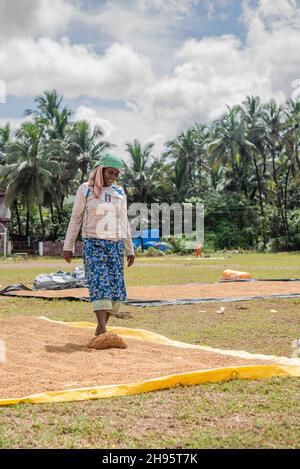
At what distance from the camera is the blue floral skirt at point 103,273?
224 inches

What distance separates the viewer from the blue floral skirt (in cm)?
569

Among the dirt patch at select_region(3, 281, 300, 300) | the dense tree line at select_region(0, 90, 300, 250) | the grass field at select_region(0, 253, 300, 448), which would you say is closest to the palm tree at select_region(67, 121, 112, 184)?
the dense tree line at select_region(0, 90, 300, 250)

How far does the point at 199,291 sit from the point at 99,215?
593 cm

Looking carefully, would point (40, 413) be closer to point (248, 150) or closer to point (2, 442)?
point (2, 442)

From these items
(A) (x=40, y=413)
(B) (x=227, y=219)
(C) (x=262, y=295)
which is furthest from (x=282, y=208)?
(A) (x=40, y=413)

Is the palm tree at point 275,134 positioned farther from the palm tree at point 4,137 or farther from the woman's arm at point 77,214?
the woman's arm at point 77,214

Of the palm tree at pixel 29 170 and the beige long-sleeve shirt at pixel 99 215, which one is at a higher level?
the palm tree at pixel 29 170

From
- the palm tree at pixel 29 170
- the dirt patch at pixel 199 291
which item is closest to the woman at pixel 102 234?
the dirt patch at pixel 199 291

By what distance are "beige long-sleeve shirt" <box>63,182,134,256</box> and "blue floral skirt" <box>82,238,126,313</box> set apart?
8 cm

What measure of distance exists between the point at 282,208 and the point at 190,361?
41.6 metres

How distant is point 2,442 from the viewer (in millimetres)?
2988

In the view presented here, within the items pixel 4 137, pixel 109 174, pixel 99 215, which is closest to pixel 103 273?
pixel 99 215

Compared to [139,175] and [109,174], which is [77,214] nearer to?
[109,174]

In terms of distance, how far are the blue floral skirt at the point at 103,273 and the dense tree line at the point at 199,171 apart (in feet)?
109
